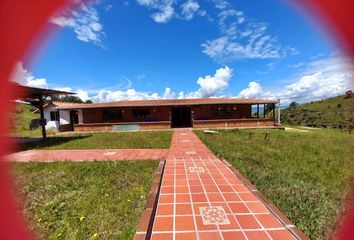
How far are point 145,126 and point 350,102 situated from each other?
57.4 feet

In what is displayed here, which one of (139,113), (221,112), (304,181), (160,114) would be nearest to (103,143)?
(304,181)

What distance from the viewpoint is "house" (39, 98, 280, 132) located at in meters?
18.8

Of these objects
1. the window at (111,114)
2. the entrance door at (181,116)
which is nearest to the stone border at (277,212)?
the window at (111,114)

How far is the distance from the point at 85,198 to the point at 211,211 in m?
2.43

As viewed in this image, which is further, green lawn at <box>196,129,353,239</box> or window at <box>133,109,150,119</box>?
window at <box>133,109,150,119</box>

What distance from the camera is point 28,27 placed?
1547 mm

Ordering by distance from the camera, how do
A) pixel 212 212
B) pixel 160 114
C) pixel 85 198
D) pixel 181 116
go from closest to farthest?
pixel 212 212 < pixel 85 198 < pixel 160 114 < pixel 181 116

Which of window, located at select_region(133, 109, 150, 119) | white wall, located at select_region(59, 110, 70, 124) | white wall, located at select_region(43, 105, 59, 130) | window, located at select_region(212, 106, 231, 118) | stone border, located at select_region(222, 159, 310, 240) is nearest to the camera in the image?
stone border, located at select_region(222, 159, 310, 240)

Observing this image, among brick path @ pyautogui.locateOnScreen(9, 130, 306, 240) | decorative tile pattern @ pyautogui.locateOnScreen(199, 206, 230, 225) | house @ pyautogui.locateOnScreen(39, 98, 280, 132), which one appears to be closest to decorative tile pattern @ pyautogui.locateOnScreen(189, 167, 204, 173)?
brick path @ pyautogui.locateOnScreen(9, 130, 306, 240)

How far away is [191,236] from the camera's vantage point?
2.68 m

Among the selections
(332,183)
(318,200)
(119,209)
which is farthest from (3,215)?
(332,183)

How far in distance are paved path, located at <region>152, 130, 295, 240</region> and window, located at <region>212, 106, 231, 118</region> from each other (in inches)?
658

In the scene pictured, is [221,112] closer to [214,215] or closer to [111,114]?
[111,114]

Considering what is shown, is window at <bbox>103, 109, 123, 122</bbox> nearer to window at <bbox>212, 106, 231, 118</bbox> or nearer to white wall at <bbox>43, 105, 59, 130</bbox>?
white wall at <bbox>43, 105, 59, 130</bbox>
